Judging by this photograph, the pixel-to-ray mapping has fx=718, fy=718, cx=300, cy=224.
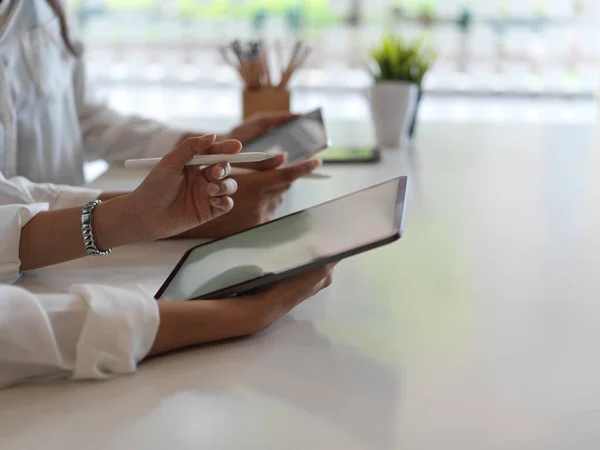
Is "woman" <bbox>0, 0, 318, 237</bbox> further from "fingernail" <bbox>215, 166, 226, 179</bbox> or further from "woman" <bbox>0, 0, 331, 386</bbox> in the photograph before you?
"fingernail" <bbox>215, 166, 226, 179</bbox>

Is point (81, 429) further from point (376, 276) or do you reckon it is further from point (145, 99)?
point (145, 99)

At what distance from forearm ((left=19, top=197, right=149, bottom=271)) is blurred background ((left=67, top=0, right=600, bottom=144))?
420 centimetres

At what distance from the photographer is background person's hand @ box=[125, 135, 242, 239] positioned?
2.29 ft

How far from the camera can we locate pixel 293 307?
0.69 meters

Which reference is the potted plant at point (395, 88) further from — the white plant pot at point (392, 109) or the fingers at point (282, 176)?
the fingers at point (282, 176)

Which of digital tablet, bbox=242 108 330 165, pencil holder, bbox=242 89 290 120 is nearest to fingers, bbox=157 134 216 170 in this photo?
digital tablet, bbox=242 108 330 165

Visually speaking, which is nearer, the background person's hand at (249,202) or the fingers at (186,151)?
the fingers at (186,151)

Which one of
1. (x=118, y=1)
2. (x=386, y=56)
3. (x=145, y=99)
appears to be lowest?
(x=145, y=99)

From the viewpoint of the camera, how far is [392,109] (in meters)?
1.74

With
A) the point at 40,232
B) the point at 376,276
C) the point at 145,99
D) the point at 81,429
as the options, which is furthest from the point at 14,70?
→ the point at 145,99

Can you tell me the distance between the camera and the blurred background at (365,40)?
199 inches

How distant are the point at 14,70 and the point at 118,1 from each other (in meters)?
4.48

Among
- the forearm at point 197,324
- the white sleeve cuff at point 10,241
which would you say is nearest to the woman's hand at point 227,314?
the forearm at point 197,324

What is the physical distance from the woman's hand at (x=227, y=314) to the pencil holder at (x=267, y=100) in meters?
1.09
